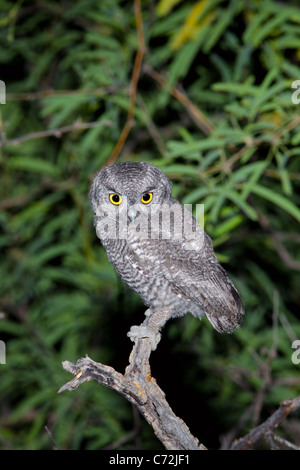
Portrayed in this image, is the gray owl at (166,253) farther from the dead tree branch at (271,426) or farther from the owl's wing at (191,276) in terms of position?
the dead tree branch at (271,426)

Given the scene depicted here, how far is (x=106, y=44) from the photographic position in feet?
11.1

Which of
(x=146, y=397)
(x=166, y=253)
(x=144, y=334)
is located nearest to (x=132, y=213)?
(x=166, y=253)

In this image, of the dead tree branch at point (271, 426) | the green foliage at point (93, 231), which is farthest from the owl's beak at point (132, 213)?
the green foliage at point (93, 231)

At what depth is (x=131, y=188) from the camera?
76.7 inches

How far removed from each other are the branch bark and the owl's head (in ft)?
2.01

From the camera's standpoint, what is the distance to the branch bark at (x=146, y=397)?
1705 mm

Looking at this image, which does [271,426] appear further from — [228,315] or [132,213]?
[132,213]

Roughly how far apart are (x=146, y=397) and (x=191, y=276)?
1.76 feet

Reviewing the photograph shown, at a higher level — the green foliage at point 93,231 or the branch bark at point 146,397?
the green foliage at point 93,231

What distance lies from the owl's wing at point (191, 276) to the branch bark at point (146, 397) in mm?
383

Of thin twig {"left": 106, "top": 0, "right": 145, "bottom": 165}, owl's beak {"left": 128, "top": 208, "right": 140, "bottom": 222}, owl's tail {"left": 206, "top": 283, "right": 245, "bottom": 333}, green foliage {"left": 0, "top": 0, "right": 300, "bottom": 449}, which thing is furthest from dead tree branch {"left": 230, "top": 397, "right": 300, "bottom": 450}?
thin twig {"left": 106, "top": 0, "right": 145, "bottom": 165}
